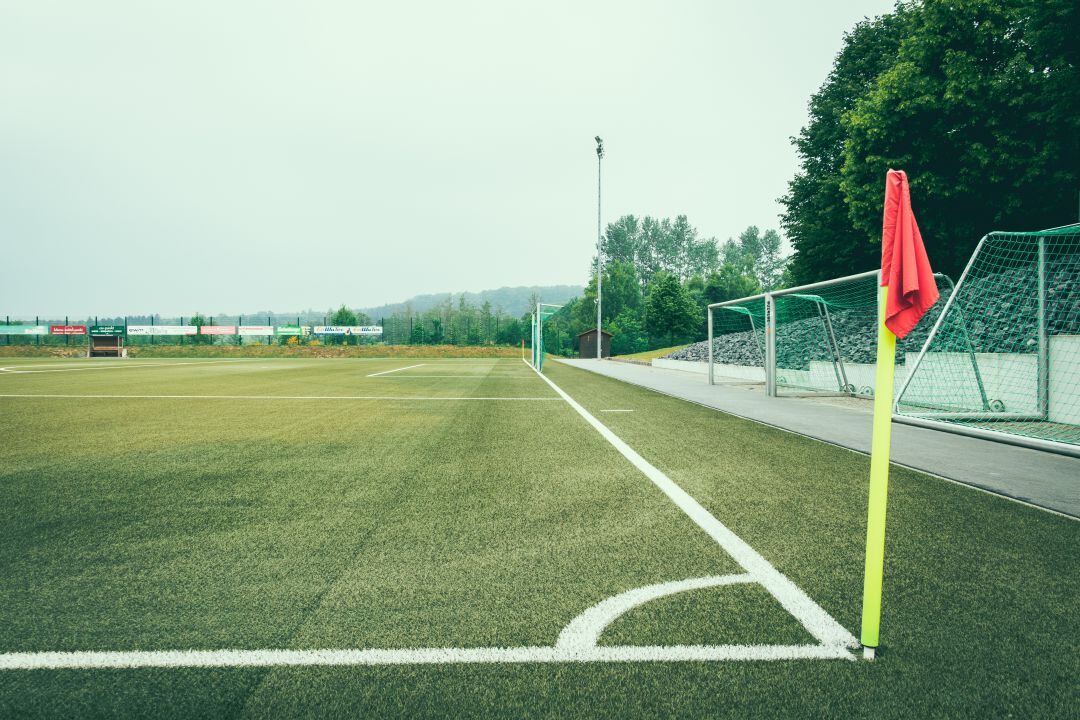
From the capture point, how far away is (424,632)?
87.5 inches

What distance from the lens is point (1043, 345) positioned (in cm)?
835

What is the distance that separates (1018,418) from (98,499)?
11133 mm

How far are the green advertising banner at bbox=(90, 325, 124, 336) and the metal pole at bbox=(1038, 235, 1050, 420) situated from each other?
60.1 metres

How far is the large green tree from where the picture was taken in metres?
18.2

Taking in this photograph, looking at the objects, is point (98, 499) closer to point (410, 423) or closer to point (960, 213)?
point (410, 423)

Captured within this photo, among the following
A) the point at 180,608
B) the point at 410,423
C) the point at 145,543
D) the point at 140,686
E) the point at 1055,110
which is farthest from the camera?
the point at 1055,110

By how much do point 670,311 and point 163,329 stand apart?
5365cm

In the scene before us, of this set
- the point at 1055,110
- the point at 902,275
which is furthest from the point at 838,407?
the point at 1055,110

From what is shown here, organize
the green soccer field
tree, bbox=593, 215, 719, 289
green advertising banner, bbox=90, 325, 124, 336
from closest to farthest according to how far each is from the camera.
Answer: the green soccer field
green advertising banner, bbox=90, 325, 124, 336
tree, bbox=593, 215, 719, 289

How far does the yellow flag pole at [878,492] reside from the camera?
2080mm

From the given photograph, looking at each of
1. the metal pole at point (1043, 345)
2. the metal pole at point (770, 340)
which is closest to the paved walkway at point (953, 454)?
the metal pole at point (770, 340)

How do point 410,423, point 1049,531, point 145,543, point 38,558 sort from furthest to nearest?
point 410,423, point 1049,531, point 145,543, point 38,558

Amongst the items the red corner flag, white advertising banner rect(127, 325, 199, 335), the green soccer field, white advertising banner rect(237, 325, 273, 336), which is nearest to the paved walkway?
the green soccer field

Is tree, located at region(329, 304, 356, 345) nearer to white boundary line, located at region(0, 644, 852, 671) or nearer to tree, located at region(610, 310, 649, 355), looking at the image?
tree, located at region(610, 310, 649, 355)
